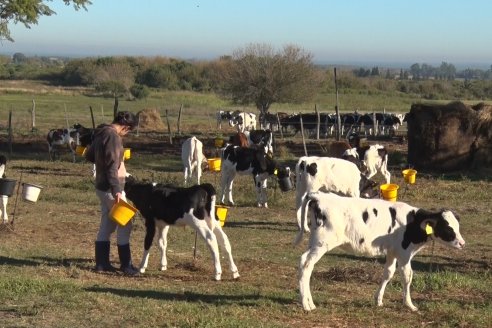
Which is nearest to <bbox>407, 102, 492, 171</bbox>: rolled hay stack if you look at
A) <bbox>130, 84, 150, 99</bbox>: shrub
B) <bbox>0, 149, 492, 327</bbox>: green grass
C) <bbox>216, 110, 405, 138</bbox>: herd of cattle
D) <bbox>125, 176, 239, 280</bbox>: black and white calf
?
<bbox>0, 149, 492, 327</bbox>: green grass

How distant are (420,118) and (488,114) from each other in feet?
8.01

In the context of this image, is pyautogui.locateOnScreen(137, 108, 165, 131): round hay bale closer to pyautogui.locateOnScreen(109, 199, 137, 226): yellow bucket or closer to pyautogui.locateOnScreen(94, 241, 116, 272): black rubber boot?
pyautogui.locateOnScreen(94, 241, 116, 272): black rubber boot

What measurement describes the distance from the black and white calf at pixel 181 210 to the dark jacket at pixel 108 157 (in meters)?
0.56

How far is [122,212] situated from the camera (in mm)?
10422

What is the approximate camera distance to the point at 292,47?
5428 cm

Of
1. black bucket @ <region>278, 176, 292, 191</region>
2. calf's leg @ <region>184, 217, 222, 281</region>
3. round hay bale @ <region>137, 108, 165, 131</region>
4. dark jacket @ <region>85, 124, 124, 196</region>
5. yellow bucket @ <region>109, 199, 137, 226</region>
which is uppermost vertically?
dark jacket @ <region>85, 124, 124, 196</region>

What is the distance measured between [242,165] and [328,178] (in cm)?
417

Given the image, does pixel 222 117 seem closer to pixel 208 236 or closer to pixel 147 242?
pixel 147 242

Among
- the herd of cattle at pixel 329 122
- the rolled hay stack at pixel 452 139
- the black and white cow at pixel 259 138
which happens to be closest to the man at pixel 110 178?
the black and white cow at pixel 259 138

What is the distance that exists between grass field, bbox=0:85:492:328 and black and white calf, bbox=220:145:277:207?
102cm

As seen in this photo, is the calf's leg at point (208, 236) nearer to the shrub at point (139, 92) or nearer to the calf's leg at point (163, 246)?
the calf's leg at point (163, 246)

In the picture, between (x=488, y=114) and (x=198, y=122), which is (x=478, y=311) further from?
(x=198, y=122)

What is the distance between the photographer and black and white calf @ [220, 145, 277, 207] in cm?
2041

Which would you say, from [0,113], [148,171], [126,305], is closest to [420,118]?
[148,171]
